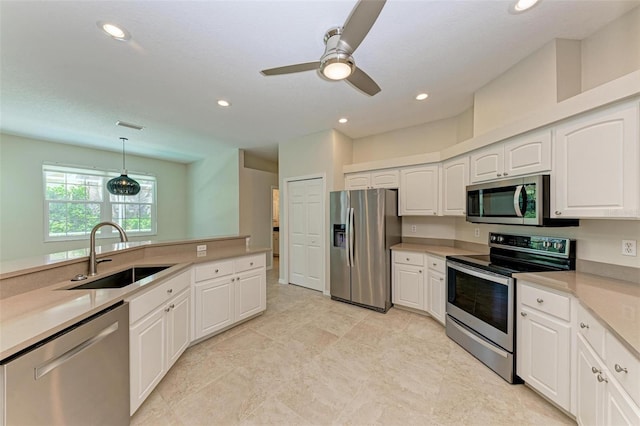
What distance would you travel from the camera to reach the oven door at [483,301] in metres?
1.92

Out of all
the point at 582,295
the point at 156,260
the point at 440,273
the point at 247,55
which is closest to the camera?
the point at 582,295

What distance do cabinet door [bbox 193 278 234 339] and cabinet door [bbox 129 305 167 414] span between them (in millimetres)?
518

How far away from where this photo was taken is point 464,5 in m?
1.59

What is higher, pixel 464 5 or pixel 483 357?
pixel 464 5

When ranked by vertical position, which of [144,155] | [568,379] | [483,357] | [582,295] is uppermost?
[144,155]

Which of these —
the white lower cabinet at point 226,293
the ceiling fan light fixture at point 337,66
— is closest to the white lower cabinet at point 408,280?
the white lower cabinet at point 226,293

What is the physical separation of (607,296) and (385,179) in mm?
2559

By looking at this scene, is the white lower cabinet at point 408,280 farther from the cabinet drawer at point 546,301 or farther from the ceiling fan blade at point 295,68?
the ceiling fan blade at point 295,68

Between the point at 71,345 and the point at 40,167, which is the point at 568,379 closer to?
the point at 71,345

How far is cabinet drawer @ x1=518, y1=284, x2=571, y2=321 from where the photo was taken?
1.55m

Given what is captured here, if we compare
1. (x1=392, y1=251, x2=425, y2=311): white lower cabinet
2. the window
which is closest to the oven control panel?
(x1=392, y1=251, x2=425, y2=311): white lower cabinet

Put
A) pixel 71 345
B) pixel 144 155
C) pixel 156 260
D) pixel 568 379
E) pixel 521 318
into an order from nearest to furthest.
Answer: pixel 71 345 → pixel 568 379 → pixel 521 318 → pixel 156 260 → pixel 144 155

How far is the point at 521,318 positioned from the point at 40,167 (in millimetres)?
7564

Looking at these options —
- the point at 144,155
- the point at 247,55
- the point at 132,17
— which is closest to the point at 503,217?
the point at 247,55
